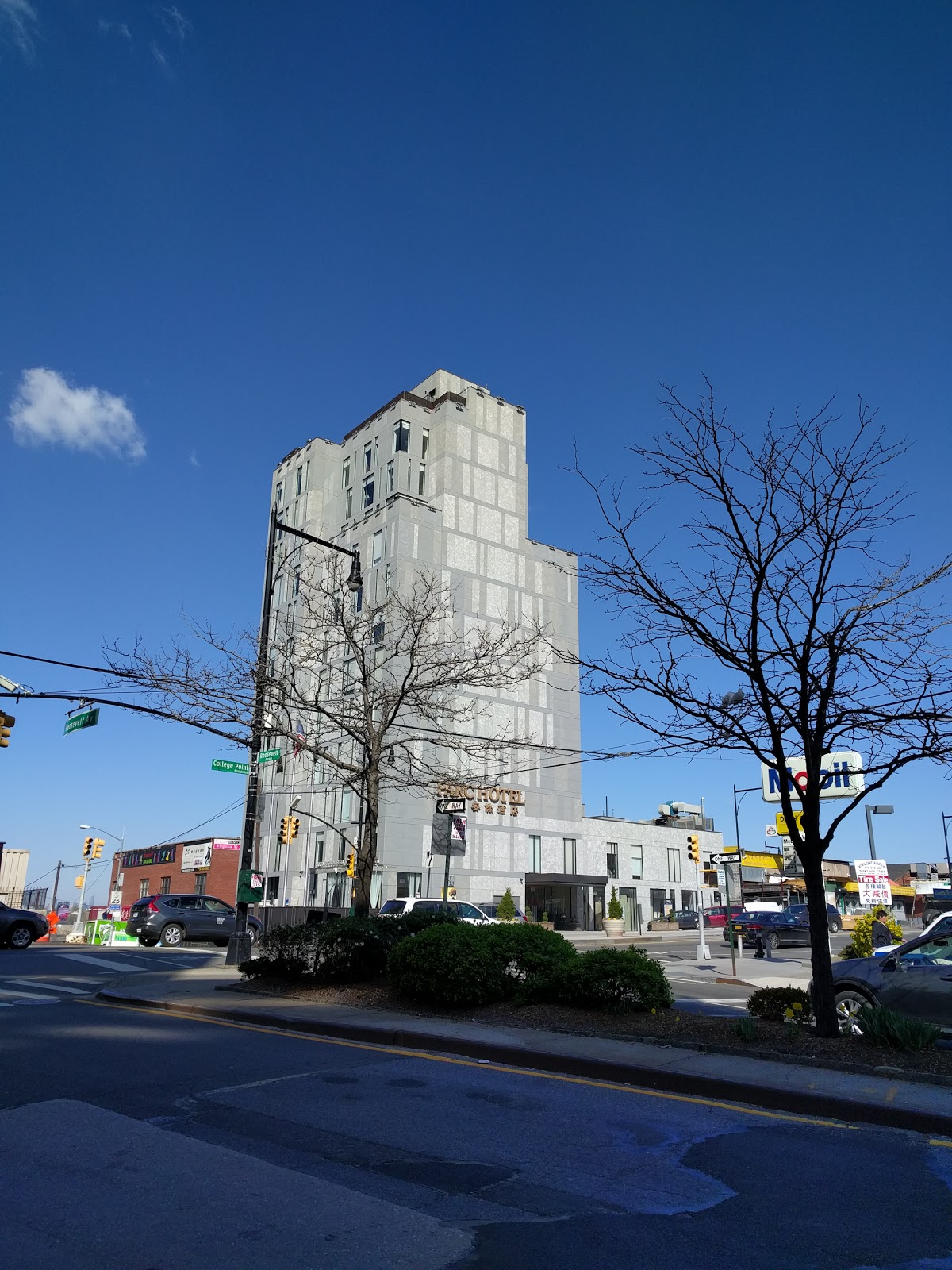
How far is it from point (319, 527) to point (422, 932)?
166 ft

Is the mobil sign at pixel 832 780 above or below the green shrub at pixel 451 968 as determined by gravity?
above

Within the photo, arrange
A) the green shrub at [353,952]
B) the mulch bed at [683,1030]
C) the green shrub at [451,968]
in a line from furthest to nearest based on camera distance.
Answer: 1. the green shrub at [353,952]
2. the green shrub at [451,968]
3. the mulch bed at [683,1030]

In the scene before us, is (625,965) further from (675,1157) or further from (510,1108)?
(675,1157)

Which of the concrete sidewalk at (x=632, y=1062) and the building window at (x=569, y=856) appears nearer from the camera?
the concrete sidewalk at (x=632, y=1062)

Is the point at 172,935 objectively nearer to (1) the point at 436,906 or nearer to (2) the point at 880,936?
(1) the point at 436,906

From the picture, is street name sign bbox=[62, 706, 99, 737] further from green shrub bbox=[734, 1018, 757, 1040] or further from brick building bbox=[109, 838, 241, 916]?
brick building bbox=[109, 838, 241, 916]

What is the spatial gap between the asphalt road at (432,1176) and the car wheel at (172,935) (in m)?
21.9

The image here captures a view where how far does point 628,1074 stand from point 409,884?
139ft

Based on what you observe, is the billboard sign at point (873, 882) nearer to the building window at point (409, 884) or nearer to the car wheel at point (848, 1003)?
the car wheel at point (848, 1003)

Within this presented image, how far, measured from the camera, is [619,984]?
11.3 metres

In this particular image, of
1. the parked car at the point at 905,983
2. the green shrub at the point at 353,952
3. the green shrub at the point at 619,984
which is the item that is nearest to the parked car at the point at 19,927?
the green shrub at the point at 353,952

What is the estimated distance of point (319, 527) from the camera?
61.3m

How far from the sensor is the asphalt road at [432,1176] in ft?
14.5

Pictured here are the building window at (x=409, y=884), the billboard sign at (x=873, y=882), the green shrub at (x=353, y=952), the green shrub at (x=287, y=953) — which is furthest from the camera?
the building window at (x=409, y=884)
